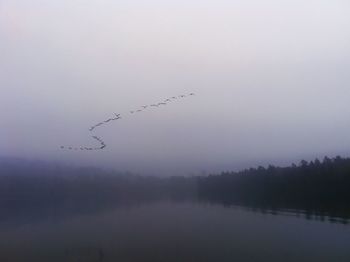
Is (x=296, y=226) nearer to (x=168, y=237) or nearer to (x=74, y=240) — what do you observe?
(x=168, y=237)

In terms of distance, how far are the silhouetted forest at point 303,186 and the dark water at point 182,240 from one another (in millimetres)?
8221

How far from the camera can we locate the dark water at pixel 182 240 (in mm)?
15188

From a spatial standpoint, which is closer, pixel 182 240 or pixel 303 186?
pixel 182 240

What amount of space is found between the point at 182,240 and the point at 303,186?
2452 cm

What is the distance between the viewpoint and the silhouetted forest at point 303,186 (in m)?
35.5

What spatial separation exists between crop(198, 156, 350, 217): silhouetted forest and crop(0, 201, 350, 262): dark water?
8.22 metres

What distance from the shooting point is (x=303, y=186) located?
41312 millimetres

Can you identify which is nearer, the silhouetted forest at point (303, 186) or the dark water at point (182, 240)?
the dark water at point (182, 240)

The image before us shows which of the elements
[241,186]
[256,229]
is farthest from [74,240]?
[241,186]

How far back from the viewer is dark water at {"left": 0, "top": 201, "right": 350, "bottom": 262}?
49.8 ft

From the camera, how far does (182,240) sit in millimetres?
19109

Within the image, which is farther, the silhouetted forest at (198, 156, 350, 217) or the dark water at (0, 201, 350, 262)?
the silhouetted forest at (198, 156, 350, 217)

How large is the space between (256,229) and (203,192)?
188 ft

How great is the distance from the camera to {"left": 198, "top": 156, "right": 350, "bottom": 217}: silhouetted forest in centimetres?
3547
